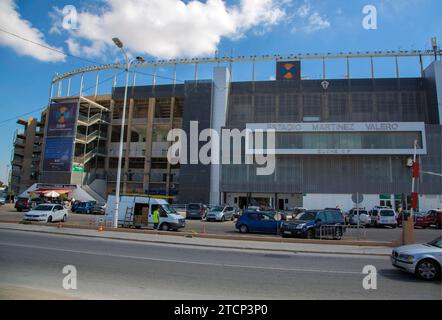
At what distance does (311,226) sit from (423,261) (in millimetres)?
9111

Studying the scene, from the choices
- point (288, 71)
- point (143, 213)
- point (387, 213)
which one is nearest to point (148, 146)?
point (288, 71)

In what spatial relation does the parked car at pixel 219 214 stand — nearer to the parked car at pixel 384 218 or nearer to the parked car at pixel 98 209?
the parked car at pixel 384 218

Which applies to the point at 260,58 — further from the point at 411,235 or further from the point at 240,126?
A: the point at 411,235

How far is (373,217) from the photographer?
2953cm

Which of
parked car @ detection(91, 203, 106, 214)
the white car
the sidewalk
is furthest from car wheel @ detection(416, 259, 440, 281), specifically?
parked car @ detection(91, 203, 106, 214)

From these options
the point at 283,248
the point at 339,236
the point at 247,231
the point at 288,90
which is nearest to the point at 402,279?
the point at 283,248

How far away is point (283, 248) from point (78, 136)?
54.2 m

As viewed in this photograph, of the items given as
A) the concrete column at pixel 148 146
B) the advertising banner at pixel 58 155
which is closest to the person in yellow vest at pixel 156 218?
the advertising banner at pixel 58 155

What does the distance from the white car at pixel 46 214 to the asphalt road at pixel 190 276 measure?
1167cm

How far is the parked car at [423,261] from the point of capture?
8211 mm

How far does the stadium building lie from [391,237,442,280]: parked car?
45.1 metres

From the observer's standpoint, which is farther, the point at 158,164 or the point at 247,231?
the point at 158,164

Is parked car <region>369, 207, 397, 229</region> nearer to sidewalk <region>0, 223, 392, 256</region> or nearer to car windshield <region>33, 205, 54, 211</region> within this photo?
sidewalk <region>0, 223, 392, 256</region>

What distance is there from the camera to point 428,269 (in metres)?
8.28
